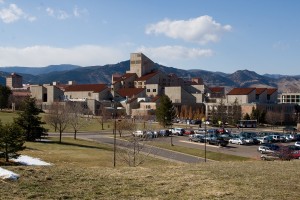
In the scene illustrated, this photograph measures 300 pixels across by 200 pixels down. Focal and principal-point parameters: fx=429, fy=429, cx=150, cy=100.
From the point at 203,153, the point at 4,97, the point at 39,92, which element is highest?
the point at 39,92

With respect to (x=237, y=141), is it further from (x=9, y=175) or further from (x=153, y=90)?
(x=153, y=90)

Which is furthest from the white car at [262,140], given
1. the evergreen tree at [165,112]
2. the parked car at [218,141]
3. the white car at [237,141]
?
the evergreen tree at [165,112]

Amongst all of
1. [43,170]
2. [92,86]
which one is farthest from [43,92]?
[43,170]

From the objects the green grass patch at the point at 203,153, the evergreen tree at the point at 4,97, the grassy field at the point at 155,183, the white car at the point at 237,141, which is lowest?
the green grass patch at the point at 203,153

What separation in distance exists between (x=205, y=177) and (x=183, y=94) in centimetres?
9719

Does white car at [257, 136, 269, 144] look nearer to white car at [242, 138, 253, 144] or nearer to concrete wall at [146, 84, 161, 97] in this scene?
white car at [242, 138, 253, 144]

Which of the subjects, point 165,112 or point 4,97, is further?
point 4,97

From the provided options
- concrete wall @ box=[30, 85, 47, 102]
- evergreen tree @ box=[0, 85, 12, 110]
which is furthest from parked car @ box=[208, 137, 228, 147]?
concrete wall @ box=[30, 85, 47, 102]

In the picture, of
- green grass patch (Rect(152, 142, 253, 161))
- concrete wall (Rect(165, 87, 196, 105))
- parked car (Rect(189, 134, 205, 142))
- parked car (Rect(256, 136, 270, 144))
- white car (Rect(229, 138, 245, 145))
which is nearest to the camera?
green grass patch (Rect(152, 142, 253, 161))

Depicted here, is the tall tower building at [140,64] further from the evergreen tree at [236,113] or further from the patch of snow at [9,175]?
the patch of snow at [9,175]

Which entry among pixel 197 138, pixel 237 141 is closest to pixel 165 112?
pixel 197 138

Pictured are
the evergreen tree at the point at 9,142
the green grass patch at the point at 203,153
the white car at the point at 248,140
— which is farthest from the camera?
the white car at the point at 248,140

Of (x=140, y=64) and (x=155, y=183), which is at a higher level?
(x=140, y=64)

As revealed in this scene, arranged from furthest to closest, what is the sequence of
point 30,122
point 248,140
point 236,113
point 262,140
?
point 236,113 < point 262,140 < point 248,140 < point 30,122
